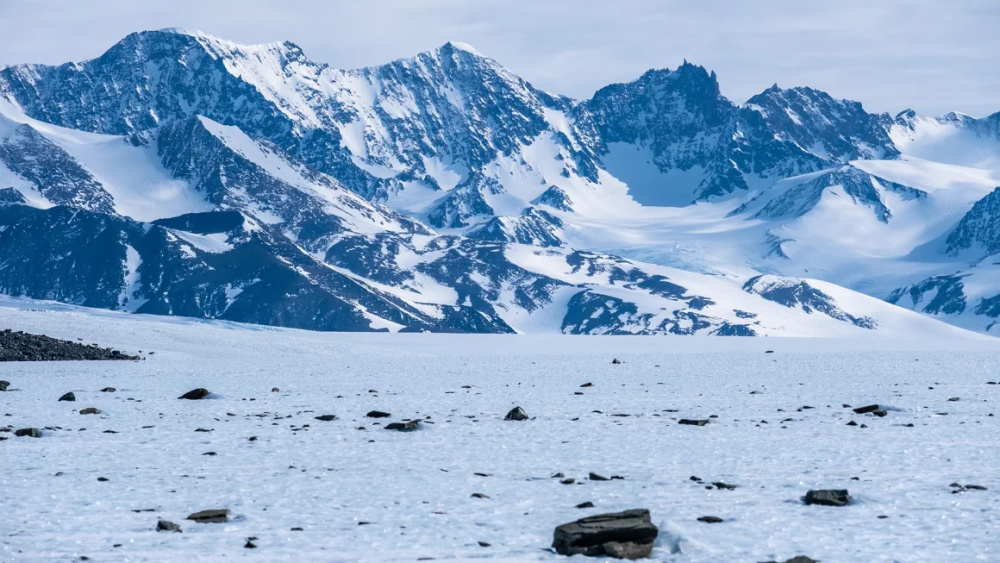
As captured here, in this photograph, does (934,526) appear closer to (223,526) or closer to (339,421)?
(223,526)

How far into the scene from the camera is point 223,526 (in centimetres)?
2717

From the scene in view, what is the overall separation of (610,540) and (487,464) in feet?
34.7

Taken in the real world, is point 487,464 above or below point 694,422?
below

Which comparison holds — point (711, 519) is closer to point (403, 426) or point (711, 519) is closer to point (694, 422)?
point (694, 422)

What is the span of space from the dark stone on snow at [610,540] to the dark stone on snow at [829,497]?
5.58m

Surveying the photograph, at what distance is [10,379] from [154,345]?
83.0ft

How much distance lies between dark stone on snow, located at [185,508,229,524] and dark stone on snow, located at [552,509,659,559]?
7.36 metres

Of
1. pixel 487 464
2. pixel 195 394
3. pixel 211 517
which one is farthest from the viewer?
pixel 195 394

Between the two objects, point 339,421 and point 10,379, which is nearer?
point 339,421

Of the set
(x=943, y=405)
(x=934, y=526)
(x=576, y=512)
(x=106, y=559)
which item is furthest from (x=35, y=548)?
(x=943, y=405)

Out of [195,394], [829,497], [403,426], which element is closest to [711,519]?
[829,497]

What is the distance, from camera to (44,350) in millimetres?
75125

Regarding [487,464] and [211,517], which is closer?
[211,517]

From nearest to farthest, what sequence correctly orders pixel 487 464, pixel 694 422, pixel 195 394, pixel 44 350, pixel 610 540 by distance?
pixel 610 540 < pixel 487 464 < pixel 694 422 < pixel 195 394 < pixel 44 350
